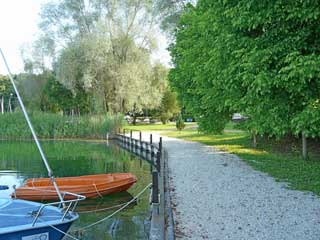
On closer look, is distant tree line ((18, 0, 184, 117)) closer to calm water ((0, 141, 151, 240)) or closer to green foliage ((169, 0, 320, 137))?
calm water ((0, 141, 151, 240))

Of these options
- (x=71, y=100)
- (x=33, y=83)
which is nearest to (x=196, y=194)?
(x=71, y=100)

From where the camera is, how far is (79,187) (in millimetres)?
13859

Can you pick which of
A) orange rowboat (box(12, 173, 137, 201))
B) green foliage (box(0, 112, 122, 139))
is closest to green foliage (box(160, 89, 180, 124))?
green foliage (box(0, 112, 122, 139))

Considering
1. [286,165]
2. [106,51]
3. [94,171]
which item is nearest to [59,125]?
[106,51]

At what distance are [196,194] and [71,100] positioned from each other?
43305 millimetres

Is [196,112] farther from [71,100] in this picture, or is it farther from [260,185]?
[71,100]

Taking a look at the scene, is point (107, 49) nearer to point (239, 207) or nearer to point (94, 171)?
point (94, 171)

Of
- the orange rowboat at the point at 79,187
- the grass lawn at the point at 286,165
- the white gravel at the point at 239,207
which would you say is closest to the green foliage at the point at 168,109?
the grass lawn at the point at 286,165

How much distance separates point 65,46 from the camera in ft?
146

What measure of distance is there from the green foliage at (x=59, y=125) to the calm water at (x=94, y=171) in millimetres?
2393

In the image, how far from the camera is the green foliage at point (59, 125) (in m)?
39.8

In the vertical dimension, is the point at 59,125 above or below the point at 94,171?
above

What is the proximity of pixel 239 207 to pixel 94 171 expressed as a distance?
13276mm

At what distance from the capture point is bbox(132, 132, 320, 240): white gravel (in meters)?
7.20
